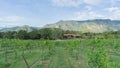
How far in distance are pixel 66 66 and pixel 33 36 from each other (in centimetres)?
6876

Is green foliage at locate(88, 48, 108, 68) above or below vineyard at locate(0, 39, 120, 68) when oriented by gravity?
above

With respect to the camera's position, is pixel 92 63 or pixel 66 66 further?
pixel 66 66

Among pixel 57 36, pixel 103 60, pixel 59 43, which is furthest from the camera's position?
pixel 57 36

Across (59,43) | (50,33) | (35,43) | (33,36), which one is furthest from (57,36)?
(35,43)

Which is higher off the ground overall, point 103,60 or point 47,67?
point 103,60

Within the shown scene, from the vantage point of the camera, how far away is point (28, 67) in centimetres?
2178

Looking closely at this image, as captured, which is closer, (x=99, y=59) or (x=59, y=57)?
(x=99, y=59)

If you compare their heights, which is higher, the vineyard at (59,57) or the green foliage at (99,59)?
the green foliage at (99,59)

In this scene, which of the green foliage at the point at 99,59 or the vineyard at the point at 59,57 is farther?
the vineyard at the point at 59,57

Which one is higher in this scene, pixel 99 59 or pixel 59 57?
pixel 99 59

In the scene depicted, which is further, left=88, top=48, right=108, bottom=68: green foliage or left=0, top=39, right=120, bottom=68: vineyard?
left=0, top=39, right=120, bottom=68: vineyard

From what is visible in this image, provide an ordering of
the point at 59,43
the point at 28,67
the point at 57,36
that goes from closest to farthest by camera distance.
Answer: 1. the point at 28,67
2. the point at 59,43
3. the point at 57,36

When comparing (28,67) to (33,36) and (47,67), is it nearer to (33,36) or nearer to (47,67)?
(47,67)

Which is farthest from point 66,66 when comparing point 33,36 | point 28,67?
point 33,36
